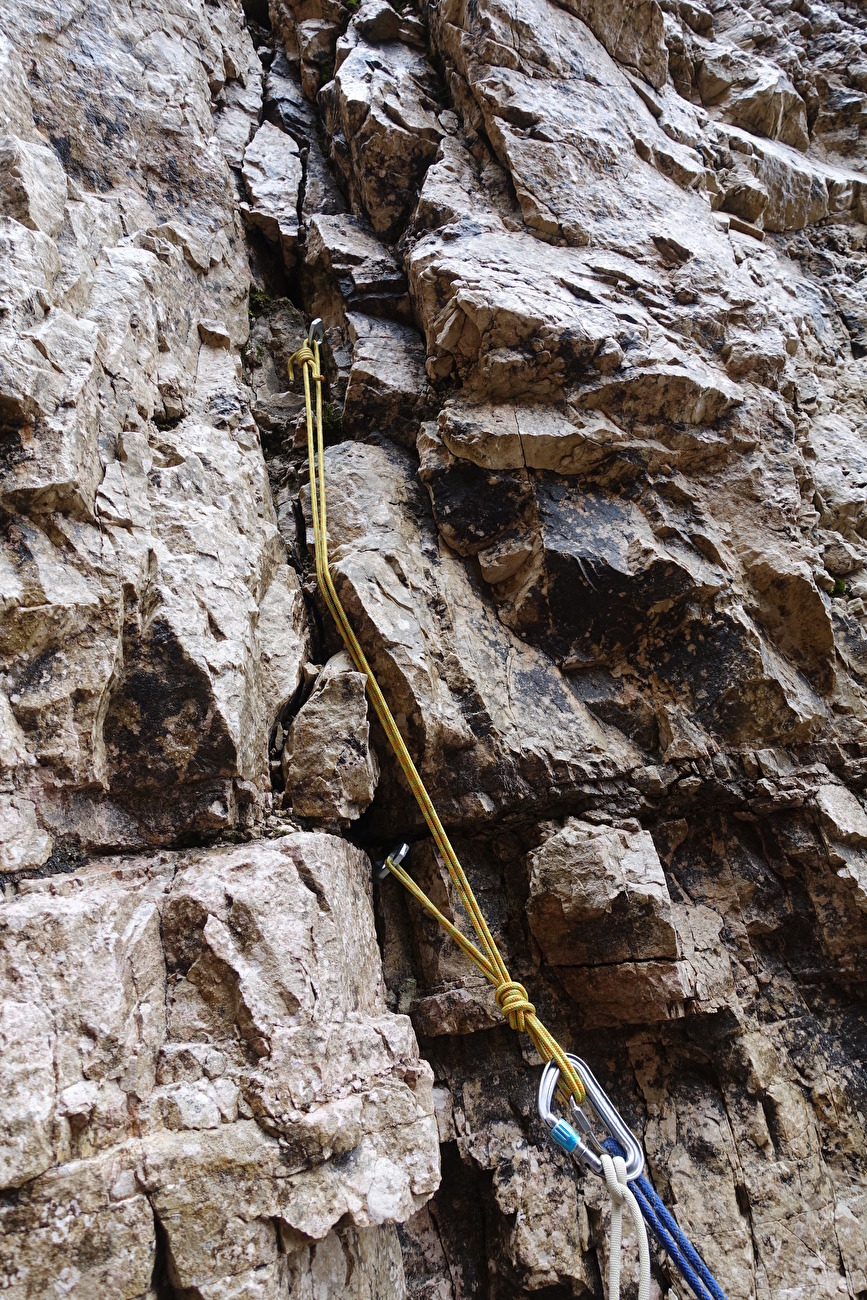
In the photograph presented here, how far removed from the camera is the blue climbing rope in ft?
6.39

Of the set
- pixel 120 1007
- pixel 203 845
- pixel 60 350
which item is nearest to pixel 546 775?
pixel 203 845

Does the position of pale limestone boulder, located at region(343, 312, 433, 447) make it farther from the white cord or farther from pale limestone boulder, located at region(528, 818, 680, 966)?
the white cord

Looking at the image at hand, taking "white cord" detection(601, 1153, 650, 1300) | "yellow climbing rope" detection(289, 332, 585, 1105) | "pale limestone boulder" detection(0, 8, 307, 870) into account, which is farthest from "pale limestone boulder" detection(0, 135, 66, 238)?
"white cord" detection(601, 1153, 650, 1300)

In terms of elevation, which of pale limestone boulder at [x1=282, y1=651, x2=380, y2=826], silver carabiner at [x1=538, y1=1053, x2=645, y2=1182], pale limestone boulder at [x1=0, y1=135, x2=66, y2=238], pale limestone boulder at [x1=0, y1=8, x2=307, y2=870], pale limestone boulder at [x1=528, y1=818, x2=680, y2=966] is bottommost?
silver carabiner at [x1=538, y1=1053, x2=645, y2=1182]

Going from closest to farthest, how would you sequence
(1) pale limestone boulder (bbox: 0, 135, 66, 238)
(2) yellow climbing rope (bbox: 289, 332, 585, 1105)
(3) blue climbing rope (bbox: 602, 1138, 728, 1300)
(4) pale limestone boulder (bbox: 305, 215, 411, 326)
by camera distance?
(3) blue climbing rope (bbox: 602, 1138, 728, 1300)
(2) yellow climbing rope (bbox: 289, 332, 585, 1105)
(1) pale limestone boulder (bbox: 0, 135, 66, 238)
(4) pale limestone boulder (bbox: 305, 215, 411, 326)

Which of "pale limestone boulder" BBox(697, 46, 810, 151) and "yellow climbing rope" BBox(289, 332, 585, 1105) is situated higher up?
"pale limestone boulder" BBox(697, 46, 810, 151)

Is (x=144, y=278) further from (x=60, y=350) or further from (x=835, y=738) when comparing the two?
(x=835, y=738)

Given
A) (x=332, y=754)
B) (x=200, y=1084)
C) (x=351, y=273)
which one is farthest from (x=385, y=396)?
(x=200, y=1084)

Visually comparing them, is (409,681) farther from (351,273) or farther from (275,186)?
(275,186)

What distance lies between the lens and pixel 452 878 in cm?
267

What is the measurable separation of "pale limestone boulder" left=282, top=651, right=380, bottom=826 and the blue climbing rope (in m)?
1.38

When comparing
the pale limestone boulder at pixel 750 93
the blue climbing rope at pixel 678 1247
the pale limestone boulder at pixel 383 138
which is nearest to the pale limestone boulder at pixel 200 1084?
the blue climbing rope at pixel 678 1247

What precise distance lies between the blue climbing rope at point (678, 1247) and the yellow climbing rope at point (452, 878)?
30 cm

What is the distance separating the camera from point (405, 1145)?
1.91 m
